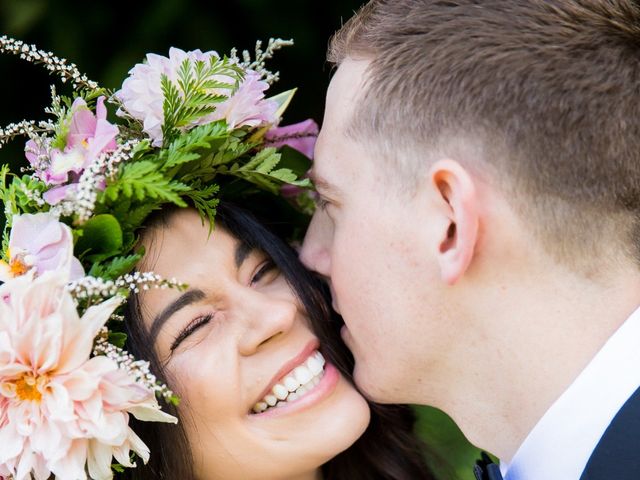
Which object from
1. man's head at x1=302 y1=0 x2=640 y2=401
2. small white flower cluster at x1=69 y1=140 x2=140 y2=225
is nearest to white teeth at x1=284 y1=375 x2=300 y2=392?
man's head at x1=302 y1=0 x2=640 y2=401

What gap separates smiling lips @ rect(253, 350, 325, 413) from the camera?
268cm

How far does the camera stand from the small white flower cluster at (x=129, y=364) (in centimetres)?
230

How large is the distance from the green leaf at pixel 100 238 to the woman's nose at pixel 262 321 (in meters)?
0.43

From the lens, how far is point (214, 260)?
271cm

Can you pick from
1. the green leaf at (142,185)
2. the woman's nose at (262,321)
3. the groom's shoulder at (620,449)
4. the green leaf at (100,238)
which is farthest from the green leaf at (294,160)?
the groom's shoulder at (620,449)

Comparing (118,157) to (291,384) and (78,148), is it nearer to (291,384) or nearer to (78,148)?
(78,148)

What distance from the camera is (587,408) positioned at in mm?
2258

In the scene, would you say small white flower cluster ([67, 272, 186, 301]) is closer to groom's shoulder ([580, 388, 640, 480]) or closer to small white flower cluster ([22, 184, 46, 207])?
small white flower cluster ([22, 184, 46, 207])

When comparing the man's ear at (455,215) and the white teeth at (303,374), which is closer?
the man's ear at (455,215)

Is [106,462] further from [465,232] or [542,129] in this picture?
[542,129]

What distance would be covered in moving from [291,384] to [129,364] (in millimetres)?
548

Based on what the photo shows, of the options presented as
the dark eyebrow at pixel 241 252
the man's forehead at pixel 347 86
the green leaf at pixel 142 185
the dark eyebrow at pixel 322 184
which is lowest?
the dark eyebrow at pixel 241 252

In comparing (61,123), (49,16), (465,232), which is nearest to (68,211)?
(61,123)

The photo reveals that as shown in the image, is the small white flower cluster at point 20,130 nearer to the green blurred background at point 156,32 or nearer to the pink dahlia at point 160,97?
the pink dahlia at point 160,97
